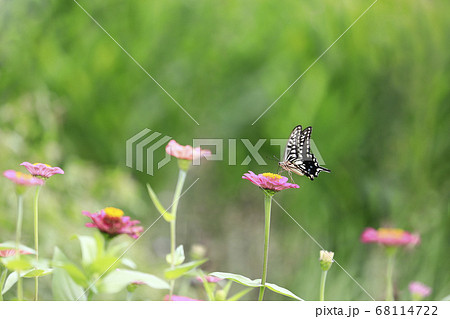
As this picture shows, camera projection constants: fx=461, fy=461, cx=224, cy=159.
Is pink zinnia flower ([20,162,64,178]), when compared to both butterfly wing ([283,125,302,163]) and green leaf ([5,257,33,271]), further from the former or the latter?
butterfly wing ([283,125,302,163])

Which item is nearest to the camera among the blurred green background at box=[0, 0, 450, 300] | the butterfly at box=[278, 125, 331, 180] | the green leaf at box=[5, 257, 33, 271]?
the green leaf at box=[5, 257, 33, 271]

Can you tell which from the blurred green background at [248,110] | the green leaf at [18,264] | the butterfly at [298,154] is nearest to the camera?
the green leaf at [18,264]

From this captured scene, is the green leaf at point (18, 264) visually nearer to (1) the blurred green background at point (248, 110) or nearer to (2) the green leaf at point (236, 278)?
(2) the green leaf at point (236, 278)

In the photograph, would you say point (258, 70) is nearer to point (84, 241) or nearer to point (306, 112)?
point (306, 112)

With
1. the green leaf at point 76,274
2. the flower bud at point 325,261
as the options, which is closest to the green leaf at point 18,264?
the green leaf at point 76,274

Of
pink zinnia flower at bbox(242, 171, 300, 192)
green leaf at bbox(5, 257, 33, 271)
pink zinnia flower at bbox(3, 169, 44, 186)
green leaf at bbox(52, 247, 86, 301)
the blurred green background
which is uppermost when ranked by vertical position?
the blurred green background

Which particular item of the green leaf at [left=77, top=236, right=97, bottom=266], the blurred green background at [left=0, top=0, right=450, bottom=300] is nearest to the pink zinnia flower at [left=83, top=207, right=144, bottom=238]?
the green leaf at [left=77, top=236, right=97, bottom=266]


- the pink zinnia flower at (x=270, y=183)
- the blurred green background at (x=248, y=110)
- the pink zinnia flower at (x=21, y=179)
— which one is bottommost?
the pink zinnia flower at (x=21, y=179)

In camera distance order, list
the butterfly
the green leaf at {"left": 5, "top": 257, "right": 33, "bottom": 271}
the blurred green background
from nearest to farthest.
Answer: the green leaf at {"left": 5, "top": 257, "right": 33, "bottom": 271}
the butterfly
the blurred green background

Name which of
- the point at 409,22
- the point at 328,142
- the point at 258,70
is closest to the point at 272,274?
the point at 328,142

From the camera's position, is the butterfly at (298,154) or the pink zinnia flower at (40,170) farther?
the butterfly at (298,154)
